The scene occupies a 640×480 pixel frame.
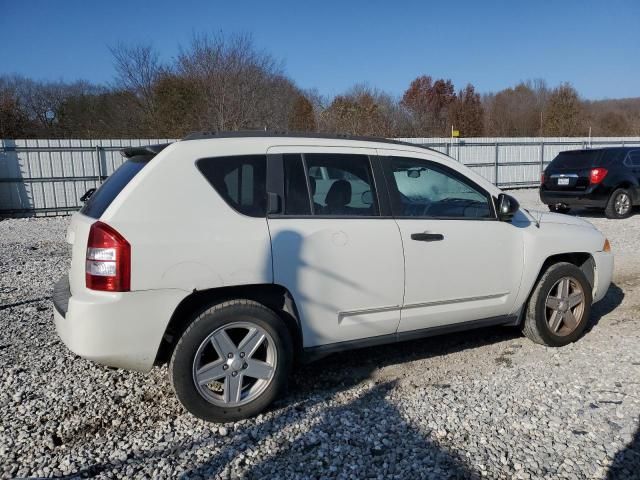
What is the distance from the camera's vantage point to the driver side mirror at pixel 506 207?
3904 millimetres

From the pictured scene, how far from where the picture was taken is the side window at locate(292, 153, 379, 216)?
→ 338 cm

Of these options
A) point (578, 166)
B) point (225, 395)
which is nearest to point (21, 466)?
point (225, 395)

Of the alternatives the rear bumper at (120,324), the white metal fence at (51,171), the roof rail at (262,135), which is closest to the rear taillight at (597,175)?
the roof rail at (262,135)

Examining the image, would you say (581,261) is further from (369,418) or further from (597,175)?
(597,175)

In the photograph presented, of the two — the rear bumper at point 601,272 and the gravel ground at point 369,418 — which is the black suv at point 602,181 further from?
the gravel ground at point 369,418

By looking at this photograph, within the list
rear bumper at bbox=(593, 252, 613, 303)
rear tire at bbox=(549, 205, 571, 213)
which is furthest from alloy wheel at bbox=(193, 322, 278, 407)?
rear tire at bbox=(549, 205, 571, 213)

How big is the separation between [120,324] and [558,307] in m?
3.57

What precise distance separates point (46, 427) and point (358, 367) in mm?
2250

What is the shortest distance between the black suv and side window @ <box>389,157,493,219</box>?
30.0 ft

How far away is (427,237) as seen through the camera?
3.65 meters

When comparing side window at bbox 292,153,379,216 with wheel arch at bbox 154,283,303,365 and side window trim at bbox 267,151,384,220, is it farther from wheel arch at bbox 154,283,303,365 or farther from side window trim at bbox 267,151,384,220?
wheel arch at bbox 154,283,303,365

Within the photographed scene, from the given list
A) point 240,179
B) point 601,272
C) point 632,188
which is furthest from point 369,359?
point 632,188

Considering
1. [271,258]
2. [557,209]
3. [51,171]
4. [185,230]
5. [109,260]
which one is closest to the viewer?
[109,260]

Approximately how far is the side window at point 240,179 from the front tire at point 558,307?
2.56 m
